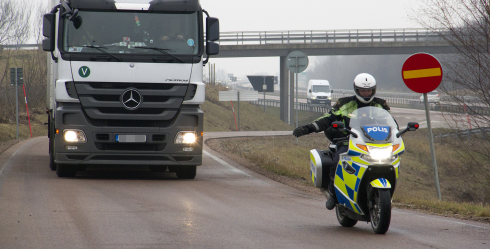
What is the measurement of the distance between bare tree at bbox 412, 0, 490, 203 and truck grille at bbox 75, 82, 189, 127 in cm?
780

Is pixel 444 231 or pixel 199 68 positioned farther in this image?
pixel 199 68

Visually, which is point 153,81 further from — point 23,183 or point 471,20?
point 471,20

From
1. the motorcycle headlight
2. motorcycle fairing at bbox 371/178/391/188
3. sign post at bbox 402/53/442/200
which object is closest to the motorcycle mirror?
the motorcycle headlight

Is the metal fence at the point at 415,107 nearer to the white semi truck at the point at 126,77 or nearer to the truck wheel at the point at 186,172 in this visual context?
the truck wheel at the point at 186,172

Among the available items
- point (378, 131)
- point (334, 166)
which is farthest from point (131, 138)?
point (378, 131)

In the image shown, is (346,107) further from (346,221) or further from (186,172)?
(186,172)

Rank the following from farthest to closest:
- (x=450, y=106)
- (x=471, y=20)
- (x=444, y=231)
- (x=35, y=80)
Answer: (x=35, y=80) → (x=450, y=106) → (x=471, y=20) → (x=444, y=231)

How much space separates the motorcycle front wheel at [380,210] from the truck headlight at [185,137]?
210 inches

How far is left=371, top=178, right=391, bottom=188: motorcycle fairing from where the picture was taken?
5703 millimetres

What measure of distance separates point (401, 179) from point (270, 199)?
1560 centimetres

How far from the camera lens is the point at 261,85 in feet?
159

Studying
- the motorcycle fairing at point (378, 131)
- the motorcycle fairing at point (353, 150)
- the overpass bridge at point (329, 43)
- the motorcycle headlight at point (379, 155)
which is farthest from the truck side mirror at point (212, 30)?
the overpass bridge at point (329, 43)

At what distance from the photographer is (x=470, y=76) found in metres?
15.1

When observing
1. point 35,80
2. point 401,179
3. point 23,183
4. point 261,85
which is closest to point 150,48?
point 23,183
